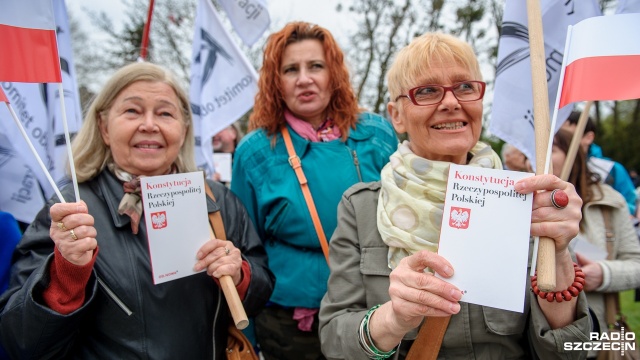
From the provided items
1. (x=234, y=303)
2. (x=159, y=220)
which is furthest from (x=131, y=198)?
(x=234, y=303)

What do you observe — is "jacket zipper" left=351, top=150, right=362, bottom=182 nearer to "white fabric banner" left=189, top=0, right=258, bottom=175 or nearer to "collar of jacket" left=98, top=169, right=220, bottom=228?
"collar of jacket" left=98, top=169, right=220, bottom=228

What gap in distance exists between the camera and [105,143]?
2.11 metres

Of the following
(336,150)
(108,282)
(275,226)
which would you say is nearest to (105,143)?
(108,282)

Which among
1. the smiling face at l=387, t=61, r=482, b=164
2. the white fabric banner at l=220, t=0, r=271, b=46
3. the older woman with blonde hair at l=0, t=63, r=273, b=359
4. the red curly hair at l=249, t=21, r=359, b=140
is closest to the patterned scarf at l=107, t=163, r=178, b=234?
the older woman with blonde hair at l=0, t=63, r=273, b=359

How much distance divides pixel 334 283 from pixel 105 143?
4.04 feet

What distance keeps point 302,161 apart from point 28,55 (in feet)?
4.35

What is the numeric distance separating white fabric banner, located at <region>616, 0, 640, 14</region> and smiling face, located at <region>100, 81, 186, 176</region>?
1.92 m

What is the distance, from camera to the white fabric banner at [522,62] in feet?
7.04

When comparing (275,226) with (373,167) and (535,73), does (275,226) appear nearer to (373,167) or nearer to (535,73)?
(373,167)

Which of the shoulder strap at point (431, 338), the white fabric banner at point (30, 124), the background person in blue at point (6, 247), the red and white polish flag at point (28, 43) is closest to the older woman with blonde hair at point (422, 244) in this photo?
the shoulder strap at point (431, 338)

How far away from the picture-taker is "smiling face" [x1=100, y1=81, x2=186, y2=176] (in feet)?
6.57

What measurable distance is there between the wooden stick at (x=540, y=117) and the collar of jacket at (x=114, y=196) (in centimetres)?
131

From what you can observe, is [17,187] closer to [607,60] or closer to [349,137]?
[349,137]

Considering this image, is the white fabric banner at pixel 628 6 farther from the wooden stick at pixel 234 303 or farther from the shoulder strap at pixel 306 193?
the wooden stick at pixel 234 303
